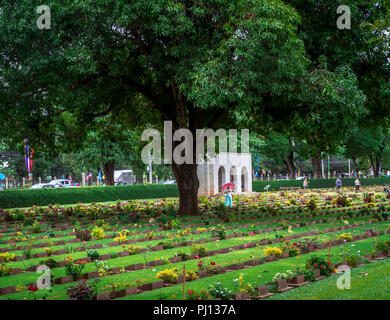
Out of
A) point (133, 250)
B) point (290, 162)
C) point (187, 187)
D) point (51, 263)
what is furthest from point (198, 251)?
point (290, 162)

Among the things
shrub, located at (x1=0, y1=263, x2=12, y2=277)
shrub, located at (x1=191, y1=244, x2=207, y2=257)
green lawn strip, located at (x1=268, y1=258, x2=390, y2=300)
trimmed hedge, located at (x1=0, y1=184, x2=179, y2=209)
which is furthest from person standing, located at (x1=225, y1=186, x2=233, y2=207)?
green lawn strip, located at (x1=268, y1=258, x2=390, y2=300)

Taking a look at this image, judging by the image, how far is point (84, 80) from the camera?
20.0 metres

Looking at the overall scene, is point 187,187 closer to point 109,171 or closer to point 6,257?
point 6,257

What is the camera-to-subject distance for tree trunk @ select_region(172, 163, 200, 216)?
22578mm

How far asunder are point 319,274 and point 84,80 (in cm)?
1371

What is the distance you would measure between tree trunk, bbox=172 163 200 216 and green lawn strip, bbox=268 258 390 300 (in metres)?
13.9

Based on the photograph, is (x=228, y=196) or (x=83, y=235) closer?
(x=83, y=235)

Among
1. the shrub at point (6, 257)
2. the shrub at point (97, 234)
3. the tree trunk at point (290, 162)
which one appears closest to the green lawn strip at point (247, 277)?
the shrub at point (6, 257)

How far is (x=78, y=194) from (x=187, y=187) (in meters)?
16.6

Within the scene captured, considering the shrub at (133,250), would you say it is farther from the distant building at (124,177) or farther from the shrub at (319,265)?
the distant building at (124,177)

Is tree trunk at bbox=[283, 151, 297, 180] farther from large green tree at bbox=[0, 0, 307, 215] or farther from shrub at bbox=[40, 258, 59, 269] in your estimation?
shrub at bbox=[40, 258, 59, 269]

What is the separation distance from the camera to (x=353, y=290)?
7555 mm

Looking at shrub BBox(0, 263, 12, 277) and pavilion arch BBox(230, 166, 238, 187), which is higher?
pavilion arch BBox(230, 166, 238, 187)

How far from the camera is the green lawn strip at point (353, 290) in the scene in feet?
23.6
